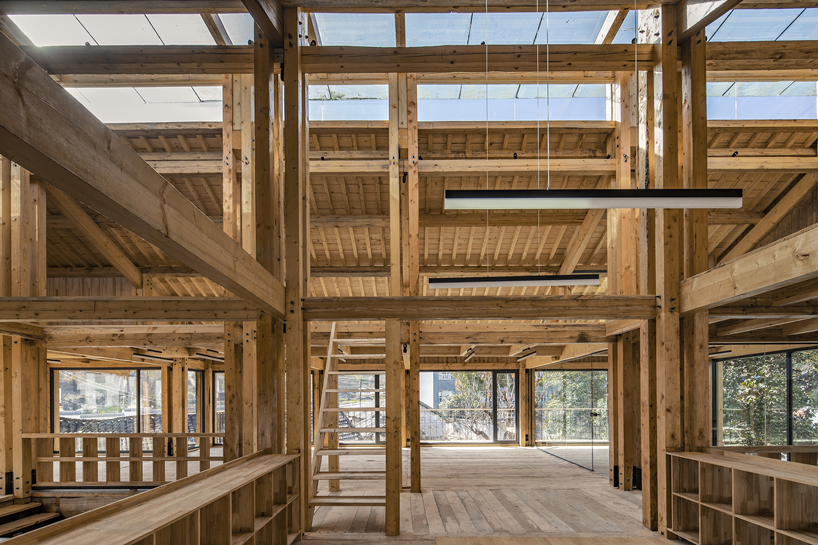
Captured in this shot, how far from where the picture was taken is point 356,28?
27.5 feet

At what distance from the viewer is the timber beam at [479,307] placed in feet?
20.2

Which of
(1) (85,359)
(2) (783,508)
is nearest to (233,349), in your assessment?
(2) (783,508)

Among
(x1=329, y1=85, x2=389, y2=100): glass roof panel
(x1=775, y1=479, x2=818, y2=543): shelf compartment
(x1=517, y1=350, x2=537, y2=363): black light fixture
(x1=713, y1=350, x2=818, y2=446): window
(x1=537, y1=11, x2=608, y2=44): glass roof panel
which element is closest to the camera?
(x1=775, y1=479, x2=818, y2=543): shelf compartment

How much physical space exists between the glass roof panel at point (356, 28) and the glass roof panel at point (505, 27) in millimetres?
1228

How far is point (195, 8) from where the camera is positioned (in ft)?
18.4

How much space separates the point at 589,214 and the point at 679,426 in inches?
215

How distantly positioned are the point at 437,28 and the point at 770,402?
8.21 metres

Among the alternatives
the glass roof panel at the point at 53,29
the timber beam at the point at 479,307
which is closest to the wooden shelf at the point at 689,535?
the timber beam at the point at 479,307

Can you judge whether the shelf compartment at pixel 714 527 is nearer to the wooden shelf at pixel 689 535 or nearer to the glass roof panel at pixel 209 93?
the wooden shelf at pixel 689 535

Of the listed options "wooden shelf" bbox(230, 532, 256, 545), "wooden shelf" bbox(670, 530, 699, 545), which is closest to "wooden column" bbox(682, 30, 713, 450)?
"wooden shelf" bbox(670, 530, 699, 545)

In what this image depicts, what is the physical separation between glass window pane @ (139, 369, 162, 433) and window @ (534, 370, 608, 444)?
32.7 feet

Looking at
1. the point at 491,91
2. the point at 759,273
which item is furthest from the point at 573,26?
the point at 759,273

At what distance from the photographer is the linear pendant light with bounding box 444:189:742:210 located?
3932 mm

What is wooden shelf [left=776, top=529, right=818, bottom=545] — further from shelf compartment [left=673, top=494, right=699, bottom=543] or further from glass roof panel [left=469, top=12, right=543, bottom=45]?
glass roof panel [left=469, top=12, right=543, bottom=45]
